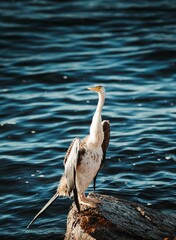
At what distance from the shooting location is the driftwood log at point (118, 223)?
33.3 ft

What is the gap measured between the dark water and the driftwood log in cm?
164

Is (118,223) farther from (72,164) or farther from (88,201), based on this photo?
(72,164)

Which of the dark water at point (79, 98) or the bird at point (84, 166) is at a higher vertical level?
the bird at point (84, 166)

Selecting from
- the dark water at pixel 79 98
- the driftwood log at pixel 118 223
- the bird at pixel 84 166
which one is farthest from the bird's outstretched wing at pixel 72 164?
the dark water at pixel 79 98

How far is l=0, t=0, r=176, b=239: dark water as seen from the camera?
13.9m

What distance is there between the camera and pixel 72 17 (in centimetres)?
2820

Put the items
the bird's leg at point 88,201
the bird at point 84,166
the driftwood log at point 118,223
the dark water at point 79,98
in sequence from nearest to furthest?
the driftwood log at point 118,223 → the bird at point 84,166 → the bird's leg at point 88,201 → the dark water at point 79,98

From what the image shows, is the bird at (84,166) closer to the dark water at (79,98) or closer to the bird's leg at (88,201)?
the bird's leg at (88,201)

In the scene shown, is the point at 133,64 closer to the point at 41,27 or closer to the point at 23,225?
the point at 41,27

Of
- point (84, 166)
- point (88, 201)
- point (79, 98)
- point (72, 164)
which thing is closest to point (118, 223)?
point (88, 201)

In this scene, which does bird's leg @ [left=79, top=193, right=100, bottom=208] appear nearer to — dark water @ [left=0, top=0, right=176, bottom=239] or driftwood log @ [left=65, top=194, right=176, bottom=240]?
driftwood log @ [left=65, top=194, right=176, bottom=240]

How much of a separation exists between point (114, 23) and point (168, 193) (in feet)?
48.9

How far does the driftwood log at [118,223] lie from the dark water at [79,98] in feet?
5.38

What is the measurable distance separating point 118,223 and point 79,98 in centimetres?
982
